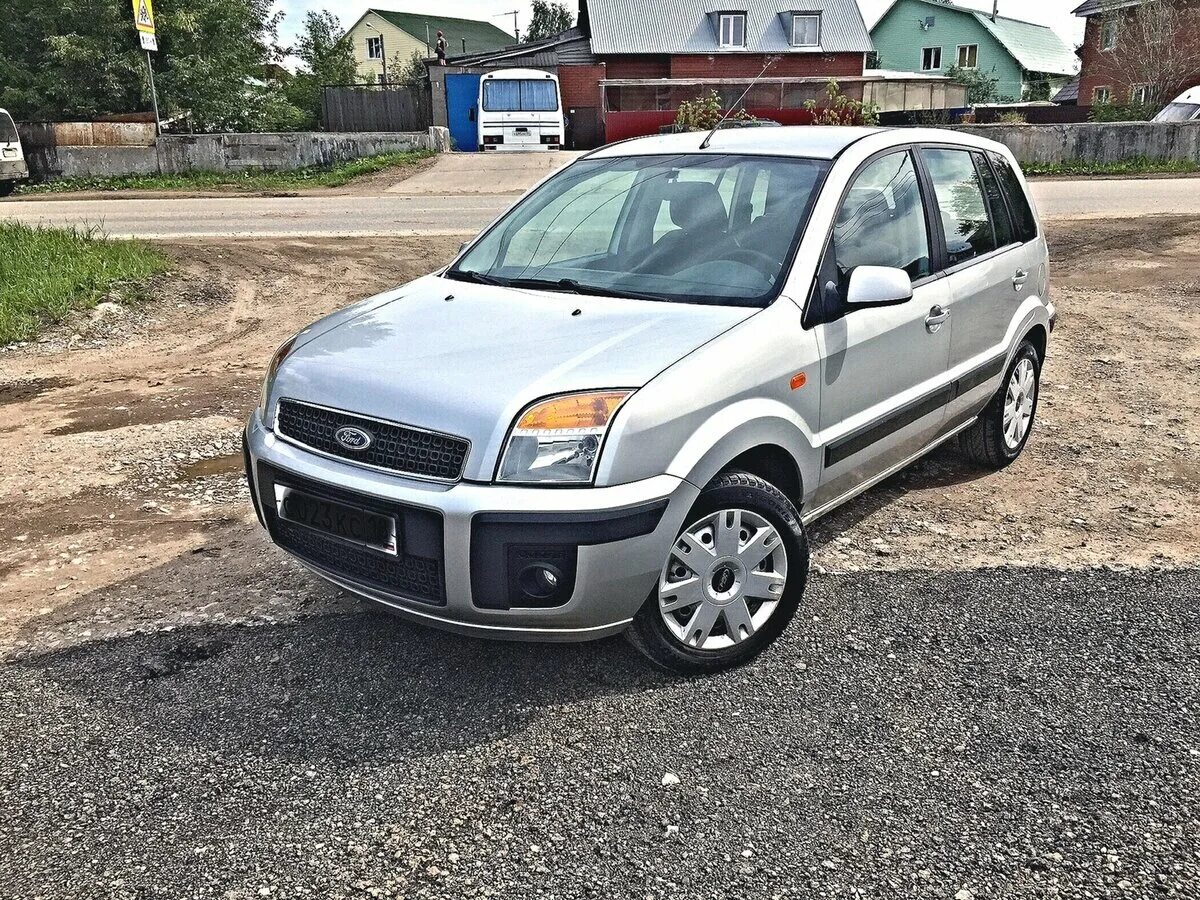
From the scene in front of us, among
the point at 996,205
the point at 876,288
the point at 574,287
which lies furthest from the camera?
the point at 996,205

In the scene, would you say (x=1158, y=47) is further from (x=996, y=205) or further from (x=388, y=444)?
(x=388, y=444)

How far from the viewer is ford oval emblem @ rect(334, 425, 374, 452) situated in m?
3.21

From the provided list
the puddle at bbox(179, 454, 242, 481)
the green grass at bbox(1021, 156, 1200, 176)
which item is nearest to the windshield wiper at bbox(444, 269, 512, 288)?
the puddle at bbox(179, 454, 242, 481)

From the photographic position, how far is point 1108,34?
41.5 m

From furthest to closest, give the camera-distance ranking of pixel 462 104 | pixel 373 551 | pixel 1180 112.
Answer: pixel 462 104 < pixel 1180 112 < pixel 373 551

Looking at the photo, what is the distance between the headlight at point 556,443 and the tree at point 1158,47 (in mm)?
33638

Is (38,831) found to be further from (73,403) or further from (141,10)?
(141,10)

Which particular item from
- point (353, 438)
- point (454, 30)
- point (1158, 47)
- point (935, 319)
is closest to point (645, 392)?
point (353, 438)

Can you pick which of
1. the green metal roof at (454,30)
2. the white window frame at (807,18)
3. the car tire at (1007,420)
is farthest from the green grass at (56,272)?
the green metal roof at (454,30)

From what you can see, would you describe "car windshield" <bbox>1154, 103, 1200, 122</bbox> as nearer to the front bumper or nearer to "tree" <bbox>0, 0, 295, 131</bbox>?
"tree" <bbox>0, 0, 295, 131</bbox>

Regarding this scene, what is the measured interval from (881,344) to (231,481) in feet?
11.3

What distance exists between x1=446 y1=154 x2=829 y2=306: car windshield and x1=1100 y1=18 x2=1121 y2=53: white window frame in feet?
134

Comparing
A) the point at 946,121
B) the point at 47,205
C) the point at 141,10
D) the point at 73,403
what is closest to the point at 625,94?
the point at 946,121

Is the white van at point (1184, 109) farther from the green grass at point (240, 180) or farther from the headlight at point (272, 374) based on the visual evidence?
the headlight at point (272, 374)
